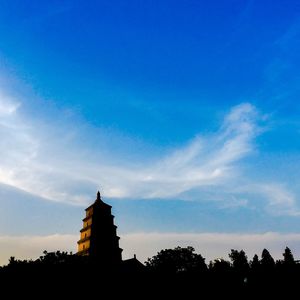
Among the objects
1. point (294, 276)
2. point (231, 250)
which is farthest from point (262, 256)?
point (294, 276)

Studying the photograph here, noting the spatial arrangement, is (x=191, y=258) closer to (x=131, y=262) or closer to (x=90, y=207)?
(x=90, y=207)

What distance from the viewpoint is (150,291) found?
30.5 meters

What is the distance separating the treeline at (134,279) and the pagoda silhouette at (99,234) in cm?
838

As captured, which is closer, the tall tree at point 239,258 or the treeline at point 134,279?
the treeline at point 134,279

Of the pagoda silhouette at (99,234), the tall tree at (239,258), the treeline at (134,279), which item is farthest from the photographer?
the tall tree at (239,258)

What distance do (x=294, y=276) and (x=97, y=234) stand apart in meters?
26.7

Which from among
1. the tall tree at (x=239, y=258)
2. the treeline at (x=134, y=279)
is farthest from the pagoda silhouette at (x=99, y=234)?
the tall tree at (x=239, y=258)

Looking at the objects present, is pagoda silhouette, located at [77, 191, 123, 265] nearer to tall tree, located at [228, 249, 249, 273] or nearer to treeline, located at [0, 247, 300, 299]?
treeline, located at [0, 247, 300, 299]

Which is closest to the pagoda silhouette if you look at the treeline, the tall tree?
the treeline

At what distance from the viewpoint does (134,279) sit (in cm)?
2959

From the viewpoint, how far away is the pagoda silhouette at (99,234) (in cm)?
4578

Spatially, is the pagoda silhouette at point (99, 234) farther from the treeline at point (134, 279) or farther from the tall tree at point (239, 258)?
the tall tree at point (239, 258)

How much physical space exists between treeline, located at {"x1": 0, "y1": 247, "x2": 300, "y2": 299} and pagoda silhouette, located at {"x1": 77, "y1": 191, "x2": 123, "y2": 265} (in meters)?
8.38

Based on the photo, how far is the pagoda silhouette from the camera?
45.8 metres
